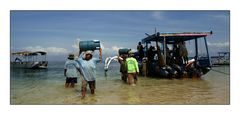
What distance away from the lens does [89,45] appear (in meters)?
8.62

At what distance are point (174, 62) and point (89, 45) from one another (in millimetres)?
5117

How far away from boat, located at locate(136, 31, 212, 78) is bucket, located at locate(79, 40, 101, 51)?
3.65m

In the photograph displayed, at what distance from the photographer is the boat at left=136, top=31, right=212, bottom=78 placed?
39.2ft

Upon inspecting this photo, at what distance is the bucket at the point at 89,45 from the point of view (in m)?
8.61

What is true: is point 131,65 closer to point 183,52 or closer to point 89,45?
point 89,45

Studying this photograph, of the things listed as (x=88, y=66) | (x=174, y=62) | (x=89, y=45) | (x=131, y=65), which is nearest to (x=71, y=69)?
(x=89, y=45)

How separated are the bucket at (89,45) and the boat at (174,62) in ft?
12.0

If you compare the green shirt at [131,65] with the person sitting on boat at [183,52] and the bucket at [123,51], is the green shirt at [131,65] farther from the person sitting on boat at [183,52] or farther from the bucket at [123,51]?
the person sitting on boat at [183,52]

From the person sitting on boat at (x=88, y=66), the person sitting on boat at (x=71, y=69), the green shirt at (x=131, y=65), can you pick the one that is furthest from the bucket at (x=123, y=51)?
the person sitting on boat at (x=88, y=66)

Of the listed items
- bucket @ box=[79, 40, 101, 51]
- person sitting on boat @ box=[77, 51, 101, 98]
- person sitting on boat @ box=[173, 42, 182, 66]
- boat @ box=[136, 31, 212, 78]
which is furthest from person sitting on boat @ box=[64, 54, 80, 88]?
person sitting on boat @ box=[173, 42, 182, 66]

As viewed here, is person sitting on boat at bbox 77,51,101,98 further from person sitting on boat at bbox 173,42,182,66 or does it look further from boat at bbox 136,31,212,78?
person sitting on boat at bbox 173,42,182,66

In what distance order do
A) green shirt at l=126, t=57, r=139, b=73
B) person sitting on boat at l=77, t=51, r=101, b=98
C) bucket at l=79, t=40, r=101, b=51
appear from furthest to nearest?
green shirt at l=126, t=57, r=139, b=73
bucket at l=79, t=40, r=101, b=51
person sitting on boat at l=77, t=51, r=101, b=98

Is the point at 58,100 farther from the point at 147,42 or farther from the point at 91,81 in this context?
the point at 147,42

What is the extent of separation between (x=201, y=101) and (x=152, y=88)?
8.13ft
